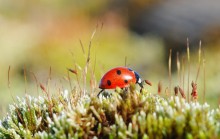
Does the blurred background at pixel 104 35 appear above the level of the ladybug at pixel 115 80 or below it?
above

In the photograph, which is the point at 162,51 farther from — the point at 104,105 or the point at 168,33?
the point at 104,105

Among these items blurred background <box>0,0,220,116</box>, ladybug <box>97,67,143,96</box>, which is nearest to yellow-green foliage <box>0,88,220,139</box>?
ladybug <box>97,67,143,96</box>

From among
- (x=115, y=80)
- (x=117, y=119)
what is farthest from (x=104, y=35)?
(x=117, y=119)

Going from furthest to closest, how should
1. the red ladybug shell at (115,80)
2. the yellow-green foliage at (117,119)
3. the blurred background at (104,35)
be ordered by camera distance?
the blurred background at (104,35) → the red ladybug shell at (115,80) → the yellow-green foliage at (117,119)

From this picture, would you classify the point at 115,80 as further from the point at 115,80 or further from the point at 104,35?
the point at 104,35

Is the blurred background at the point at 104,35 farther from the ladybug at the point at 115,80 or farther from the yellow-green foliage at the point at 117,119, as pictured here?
the yellow-green foliage at the point at 117,119

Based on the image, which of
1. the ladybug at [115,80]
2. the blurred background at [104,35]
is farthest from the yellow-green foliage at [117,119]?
the blurred background at [104,35]

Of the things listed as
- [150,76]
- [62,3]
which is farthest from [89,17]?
[150,76]
